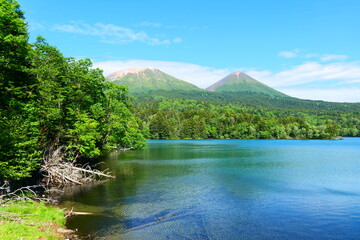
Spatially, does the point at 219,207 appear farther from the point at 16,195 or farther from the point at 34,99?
the point at 34,99

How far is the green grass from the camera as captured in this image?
1251cm

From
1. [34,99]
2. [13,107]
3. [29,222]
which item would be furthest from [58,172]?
[29,222]

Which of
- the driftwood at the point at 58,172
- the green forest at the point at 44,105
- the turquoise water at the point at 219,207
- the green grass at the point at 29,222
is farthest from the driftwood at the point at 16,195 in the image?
the driftwood at the point at 58,172

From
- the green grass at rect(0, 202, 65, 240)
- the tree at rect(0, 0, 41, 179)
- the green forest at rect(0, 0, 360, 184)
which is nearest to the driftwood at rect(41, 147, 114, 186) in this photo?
the green forest at rect(0, 0, 360, 184)

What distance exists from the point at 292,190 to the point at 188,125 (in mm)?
143735

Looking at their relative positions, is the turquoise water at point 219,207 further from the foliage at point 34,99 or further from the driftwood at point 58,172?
the foliage at point 34,99

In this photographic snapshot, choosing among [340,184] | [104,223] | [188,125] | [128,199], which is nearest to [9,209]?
[104,223]

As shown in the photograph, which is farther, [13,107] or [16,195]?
[13,107]

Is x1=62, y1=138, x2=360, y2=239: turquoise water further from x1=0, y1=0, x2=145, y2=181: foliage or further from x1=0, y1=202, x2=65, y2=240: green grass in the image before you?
x1=0, y1=0, x2=145, y2=181: foliage

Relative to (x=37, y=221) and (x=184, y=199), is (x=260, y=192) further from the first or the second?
(x=37, y=221)

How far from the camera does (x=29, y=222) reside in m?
14.9

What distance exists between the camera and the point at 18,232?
12.7 m

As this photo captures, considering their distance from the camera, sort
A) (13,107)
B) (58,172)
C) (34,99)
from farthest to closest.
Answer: (58,172) → (34,99) → (13,107)

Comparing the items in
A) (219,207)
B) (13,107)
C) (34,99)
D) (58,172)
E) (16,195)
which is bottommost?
(219,207)
